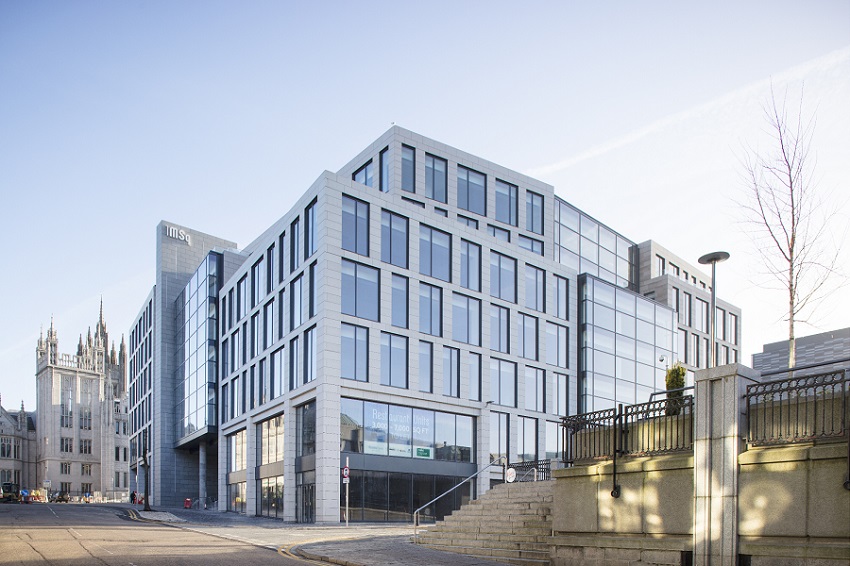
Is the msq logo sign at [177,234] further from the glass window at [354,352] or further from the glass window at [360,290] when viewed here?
the glass window at [354,352]

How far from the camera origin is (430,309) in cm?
Answer: 4241

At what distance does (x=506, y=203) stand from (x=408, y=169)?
845 cm

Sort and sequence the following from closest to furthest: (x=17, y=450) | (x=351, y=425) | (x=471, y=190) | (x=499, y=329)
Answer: (x=351, y=425)
(x=499, y=329)
(x=471, y=190)
(x=17, y=450)

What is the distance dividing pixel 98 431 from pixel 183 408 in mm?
72537

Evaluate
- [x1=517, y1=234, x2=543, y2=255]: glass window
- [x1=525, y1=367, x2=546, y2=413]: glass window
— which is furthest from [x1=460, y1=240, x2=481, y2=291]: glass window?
[x1=525, y1=367, x2=546, y2=413]: glass window

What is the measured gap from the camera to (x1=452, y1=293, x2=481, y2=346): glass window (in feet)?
143

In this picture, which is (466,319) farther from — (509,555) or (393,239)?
(509,555)

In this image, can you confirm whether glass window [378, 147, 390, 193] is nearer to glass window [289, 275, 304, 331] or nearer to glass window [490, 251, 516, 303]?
glass window [490, 251, 516, 303]

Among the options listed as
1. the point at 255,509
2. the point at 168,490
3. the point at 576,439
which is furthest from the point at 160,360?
the point at 576,439

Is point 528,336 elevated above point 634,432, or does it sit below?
above

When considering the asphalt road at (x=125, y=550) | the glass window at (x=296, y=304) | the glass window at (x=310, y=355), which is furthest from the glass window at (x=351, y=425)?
the asphalt road at (x=125, y=550)

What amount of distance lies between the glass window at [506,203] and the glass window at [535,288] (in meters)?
3.75

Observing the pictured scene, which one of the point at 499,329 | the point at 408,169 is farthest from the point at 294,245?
the point at 499,329

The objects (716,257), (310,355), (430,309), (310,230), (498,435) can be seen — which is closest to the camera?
(716,257)
